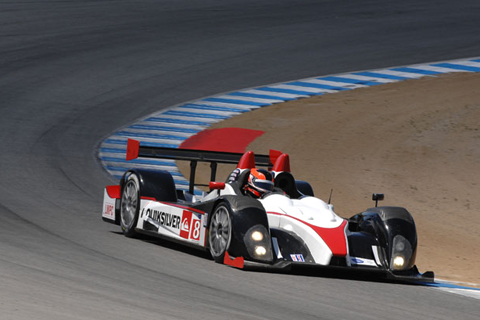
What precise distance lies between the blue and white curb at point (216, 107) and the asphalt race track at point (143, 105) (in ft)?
1.34

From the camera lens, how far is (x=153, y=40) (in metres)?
25.8

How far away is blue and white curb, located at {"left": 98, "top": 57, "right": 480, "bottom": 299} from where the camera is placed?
53.2ft

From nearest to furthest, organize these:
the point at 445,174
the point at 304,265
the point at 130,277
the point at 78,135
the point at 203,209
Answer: the point at 130,277
the point at 304,265
the point at 203,209
the point at 445,174
the point at 78,135

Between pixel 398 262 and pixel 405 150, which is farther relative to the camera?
pixel 405 150

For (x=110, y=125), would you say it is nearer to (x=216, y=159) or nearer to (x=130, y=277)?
(x=216, y=159)

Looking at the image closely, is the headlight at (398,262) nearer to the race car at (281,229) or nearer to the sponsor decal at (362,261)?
the race car at (281,229)

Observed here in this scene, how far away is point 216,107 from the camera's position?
793 inches

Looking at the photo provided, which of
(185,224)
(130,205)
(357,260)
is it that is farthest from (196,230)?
(357,260)

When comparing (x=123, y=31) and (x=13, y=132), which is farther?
(x=123, y=31)

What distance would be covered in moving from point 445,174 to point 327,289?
834cm

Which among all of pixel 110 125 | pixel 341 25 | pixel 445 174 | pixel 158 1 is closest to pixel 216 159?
pixel 445 174

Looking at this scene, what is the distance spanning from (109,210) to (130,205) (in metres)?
0.50

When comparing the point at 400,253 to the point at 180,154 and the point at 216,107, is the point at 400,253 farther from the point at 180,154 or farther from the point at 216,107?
the point at 216,107

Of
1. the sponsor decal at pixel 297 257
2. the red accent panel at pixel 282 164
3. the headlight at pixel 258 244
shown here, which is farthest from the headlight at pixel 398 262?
the red accent panel at pixel 282 164
